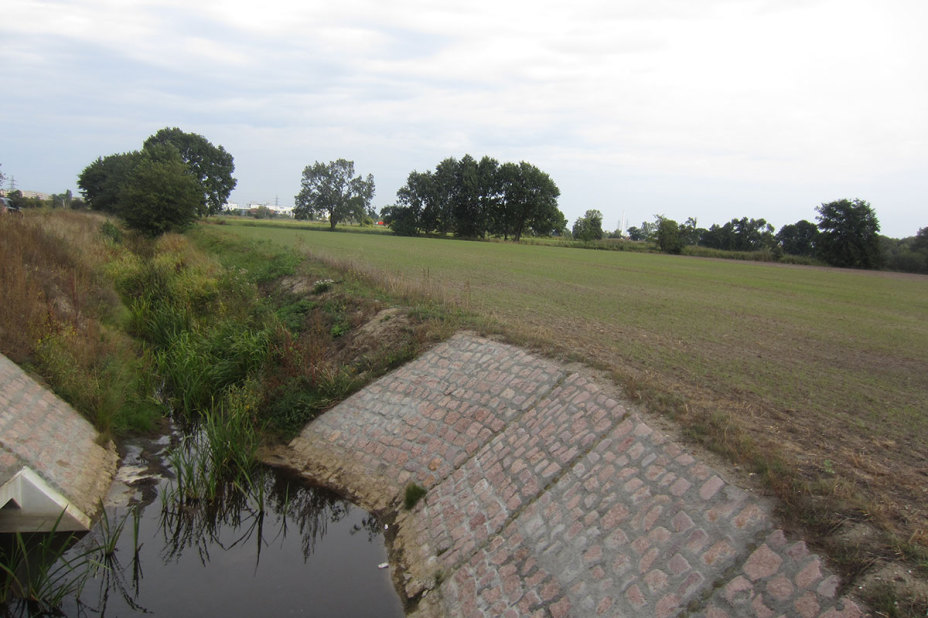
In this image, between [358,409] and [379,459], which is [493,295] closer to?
[358,409]

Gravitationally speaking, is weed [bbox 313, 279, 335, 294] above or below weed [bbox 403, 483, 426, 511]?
above

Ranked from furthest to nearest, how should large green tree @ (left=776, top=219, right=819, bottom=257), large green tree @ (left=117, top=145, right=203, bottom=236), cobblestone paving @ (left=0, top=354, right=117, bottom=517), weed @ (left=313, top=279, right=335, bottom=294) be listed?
large green tree @ (left=776, top=219, right=819, bottom=257) < large green tree @ (left=117, top=145, right=203, bottom=236) < weed @ (left=313, top=279, right=335, bottom=294) < cobblestone paving @ (left=0, top=354, right=117, bottom=517)

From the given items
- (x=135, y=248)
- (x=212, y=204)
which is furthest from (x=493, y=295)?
(x=212, y=204)

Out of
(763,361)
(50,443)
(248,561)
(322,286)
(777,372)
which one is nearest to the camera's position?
(248,561)

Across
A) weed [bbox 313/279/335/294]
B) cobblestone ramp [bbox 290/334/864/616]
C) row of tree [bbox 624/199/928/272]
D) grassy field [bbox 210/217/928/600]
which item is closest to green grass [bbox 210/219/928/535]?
grassy field [bbox 210/217/928/600]

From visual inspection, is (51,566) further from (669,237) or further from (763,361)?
(669,237)

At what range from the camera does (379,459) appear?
33.9ft

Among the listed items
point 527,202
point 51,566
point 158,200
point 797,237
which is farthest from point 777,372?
point 797,237

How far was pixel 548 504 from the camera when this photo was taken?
23.8 ft

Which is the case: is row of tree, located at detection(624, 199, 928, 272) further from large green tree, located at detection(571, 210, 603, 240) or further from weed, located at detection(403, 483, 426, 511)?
weed, located at detection(403, 483, 426, 511)

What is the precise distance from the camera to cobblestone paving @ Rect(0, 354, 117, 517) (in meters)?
8.46

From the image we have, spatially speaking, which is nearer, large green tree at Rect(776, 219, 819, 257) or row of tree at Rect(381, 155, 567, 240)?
large green tree at Rect(776, 219, 819, 257)

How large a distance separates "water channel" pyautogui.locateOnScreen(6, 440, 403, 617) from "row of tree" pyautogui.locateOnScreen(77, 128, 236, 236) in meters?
29.6

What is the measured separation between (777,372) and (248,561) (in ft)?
32.9
